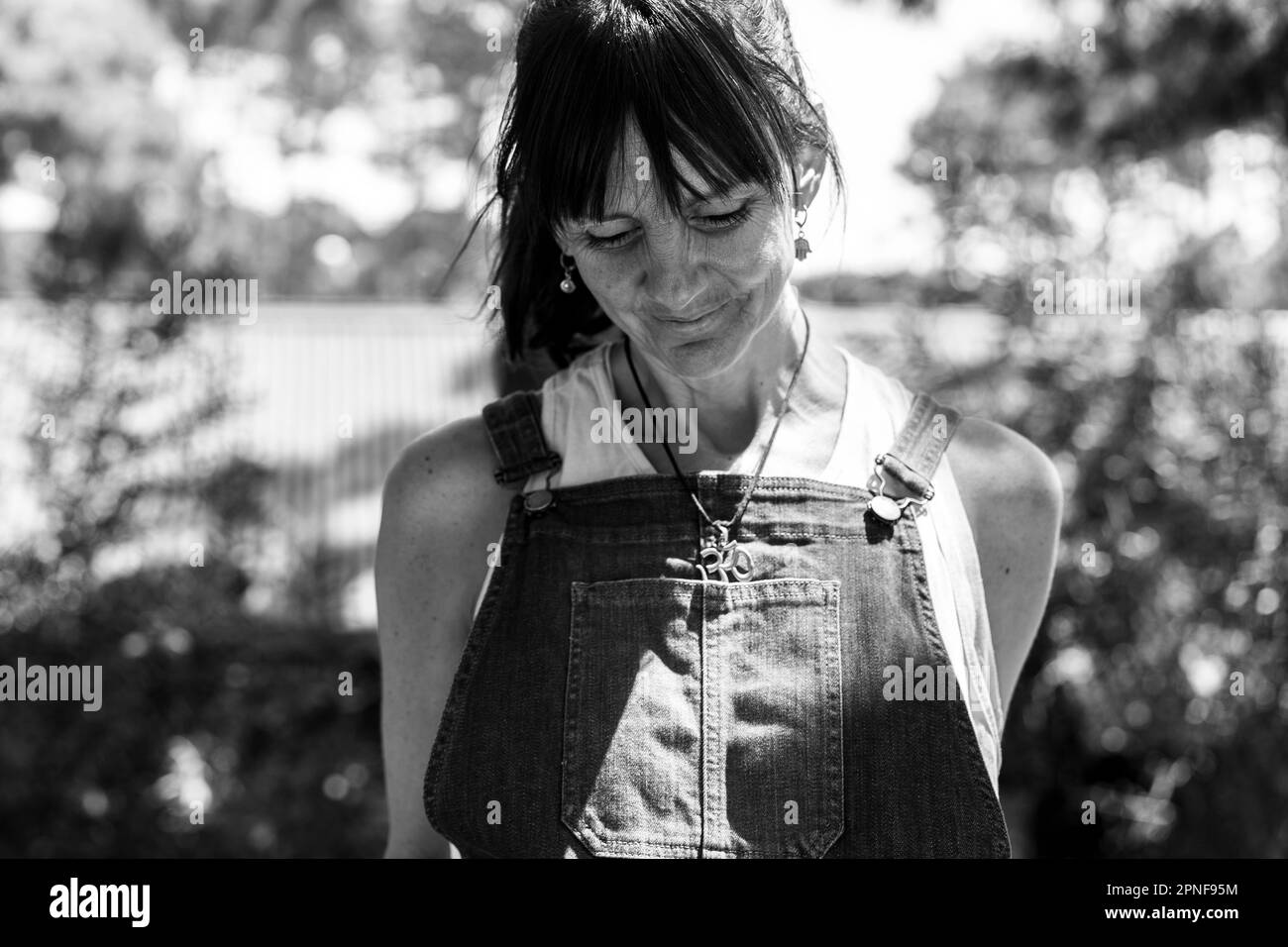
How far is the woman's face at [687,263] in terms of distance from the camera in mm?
1310

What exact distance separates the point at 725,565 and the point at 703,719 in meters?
0.17

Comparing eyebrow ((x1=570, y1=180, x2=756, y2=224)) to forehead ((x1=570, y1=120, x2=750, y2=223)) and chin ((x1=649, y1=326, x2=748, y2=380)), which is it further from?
chin ((x1=649, y1=326, x2=748, y2=380))

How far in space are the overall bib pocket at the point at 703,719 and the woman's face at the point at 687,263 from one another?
26 centimetres

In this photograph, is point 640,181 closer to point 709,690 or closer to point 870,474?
point 870,474

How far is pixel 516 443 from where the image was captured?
1463 millimetres

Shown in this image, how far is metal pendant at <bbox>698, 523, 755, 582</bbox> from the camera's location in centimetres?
140

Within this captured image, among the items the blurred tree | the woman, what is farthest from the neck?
the blurred tree

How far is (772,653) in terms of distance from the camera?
1369mm

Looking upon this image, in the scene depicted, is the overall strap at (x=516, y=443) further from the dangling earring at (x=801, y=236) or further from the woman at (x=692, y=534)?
the dangling earring at (x=801, y=236)

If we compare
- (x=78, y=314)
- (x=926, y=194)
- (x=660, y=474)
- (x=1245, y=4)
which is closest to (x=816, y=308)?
(x=926, y=194)

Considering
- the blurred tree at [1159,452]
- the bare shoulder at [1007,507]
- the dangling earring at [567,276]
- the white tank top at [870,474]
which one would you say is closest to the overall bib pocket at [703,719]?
the white tank top at [870,474]

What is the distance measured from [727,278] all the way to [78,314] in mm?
3391

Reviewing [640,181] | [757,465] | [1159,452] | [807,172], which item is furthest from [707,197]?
[1159,452]
